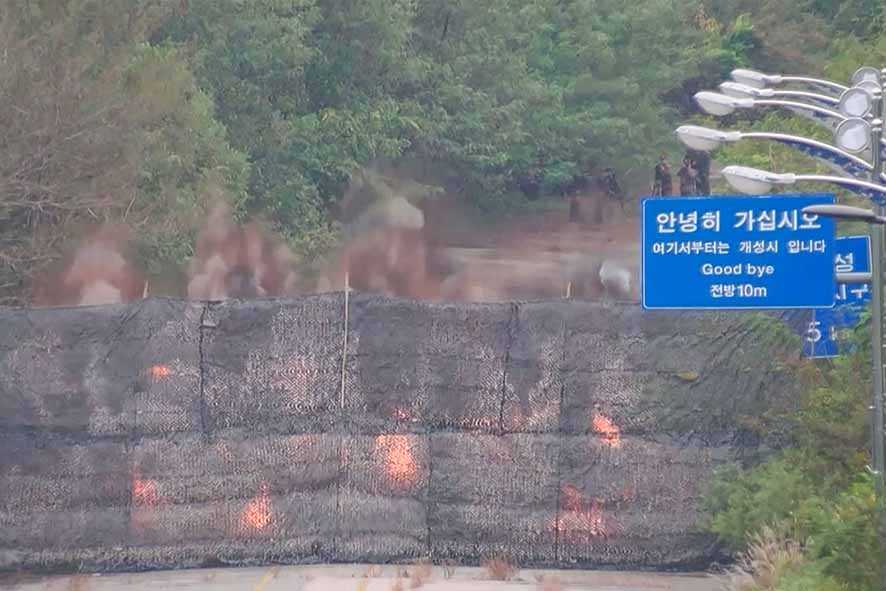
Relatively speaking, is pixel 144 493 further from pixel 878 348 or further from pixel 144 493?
pixel 878 348

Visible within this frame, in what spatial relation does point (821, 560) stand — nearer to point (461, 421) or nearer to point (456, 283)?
point (461, 421)

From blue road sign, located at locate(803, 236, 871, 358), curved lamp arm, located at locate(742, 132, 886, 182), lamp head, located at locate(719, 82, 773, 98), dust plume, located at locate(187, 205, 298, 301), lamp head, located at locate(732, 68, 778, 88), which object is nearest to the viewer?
curved lamp arm, located at locate(742, 132, 886, 182)

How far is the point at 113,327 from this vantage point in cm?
1568

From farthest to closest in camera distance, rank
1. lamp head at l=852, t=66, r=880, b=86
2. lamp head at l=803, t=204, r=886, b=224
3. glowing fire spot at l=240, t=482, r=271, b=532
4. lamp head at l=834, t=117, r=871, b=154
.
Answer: glowing fire spot at l=240, t=482, r=271, b=532, lamp head at l=852, t=66, r=880, b=86, lamp head at l=834, t=117, r=871, b=154, lamp head at l=803, t=204, r=886, b=224

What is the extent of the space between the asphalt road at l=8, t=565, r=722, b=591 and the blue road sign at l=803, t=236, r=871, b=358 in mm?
2762

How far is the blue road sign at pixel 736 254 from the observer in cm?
1551

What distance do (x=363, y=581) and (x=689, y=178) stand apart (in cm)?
3396

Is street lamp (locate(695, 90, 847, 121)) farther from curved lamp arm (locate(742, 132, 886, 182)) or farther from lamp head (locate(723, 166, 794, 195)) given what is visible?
lamp head (locate(723, 166, 794, 195))

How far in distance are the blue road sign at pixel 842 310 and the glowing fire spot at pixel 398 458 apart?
4.27m

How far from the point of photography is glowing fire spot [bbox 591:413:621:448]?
15523mm

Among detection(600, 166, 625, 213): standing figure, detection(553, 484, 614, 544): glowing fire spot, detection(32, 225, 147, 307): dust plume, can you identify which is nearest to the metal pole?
detection(553, 484, 614, 544): glowing fire spot

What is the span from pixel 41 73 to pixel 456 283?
24.5 metres

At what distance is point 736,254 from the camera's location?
51.6ft

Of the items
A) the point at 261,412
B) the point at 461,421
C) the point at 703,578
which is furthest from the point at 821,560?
the point at 261,412
